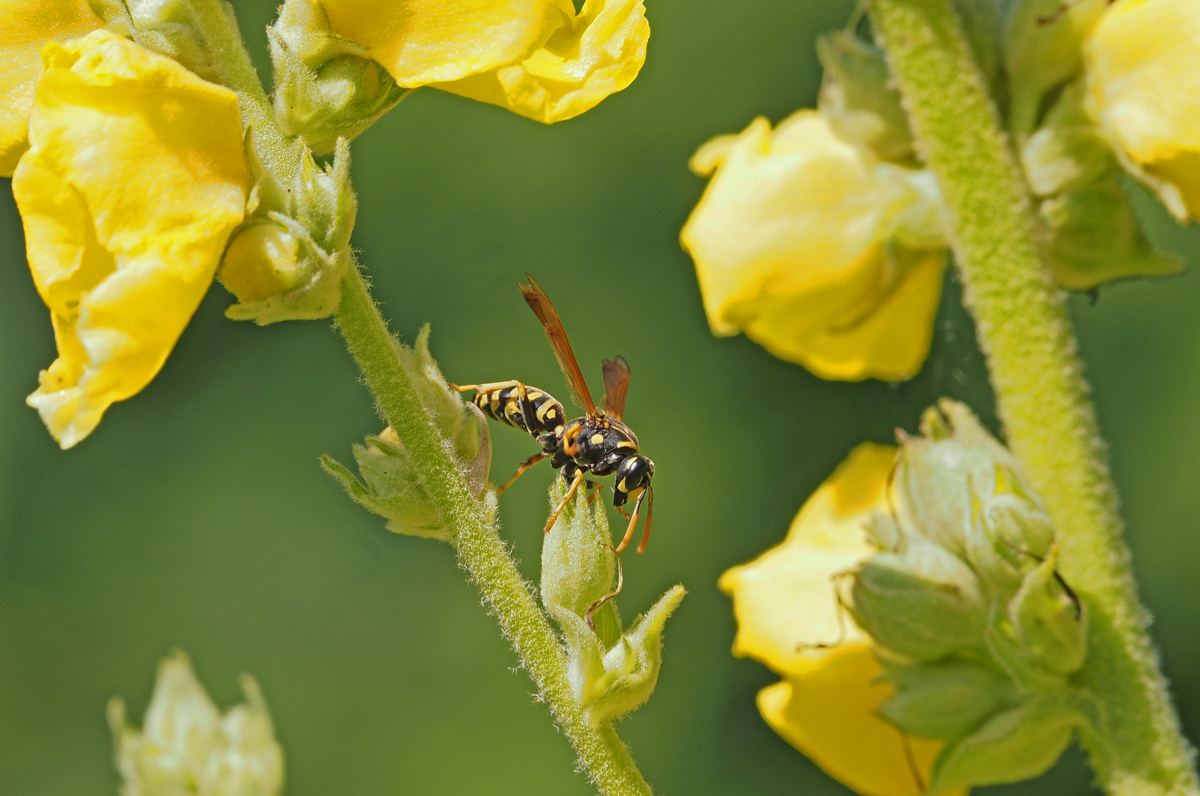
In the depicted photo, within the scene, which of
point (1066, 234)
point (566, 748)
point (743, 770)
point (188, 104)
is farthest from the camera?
point (743, 770)

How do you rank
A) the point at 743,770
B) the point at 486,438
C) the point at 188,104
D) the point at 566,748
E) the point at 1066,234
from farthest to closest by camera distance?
1. the point at 743,770
2. the point at 566,748
3. the point at 1066,234
4. the point at 486,438
5. the point at 188,104

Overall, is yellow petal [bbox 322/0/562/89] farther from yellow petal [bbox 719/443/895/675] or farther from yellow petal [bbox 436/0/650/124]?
yellow petal [bbox 719/443/895/675]

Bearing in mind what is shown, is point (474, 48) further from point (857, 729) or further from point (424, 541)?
point (424, 541)

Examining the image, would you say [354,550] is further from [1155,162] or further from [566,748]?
[1155,162]

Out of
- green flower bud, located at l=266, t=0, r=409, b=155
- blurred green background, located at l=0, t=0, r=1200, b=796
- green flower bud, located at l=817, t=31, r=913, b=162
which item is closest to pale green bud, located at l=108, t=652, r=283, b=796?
green flower bud, located at l=266, t=0, r=409, b=155

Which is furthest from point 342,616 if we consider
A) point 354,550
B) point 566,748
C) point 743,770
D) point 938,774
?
point 938,774

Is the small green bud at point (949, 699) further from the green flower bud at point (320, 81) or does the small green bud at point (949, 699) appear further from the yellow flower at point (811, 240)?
the green flower bud at point (320, 81)
